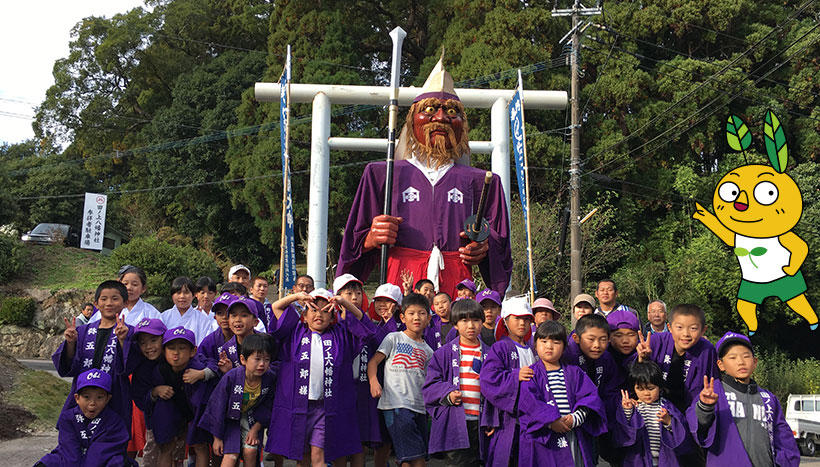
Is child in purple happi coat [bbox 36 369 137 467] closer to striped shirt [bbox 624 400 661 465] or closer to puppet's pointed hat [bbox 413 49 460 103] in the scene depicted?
striped shirt [bbox 624 400 661 465]

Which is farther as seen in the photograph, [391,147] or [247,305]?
[391,147]

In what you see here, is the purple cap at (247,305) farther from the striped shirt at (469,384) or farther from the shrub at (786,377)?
the shrub at (786,377)

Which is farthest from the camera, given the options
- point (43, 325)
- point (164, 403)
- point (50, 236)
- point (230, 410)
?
point (50, 236)

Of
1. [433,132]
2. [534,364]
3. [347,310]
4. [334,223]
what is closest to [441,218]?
[433,132]

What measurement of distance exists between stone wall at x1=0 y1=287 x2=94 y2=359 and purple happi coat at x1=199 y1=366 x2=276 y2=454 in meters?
13.7

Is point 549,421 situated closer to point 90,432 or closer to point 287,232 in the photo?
point 90,432

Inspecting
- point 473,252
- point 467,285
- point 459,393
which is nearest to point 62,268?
point 473,252

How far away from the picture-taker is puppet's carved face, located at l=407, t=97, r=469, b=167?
7.38 meters

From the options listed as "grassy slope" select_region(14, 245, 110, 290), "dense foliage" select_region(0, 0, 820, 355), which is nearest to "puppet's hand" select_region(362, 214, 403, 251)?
"dense foliage" select_region(0, 0, 820, 355)

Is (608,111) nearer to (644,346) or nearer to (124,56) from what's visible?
(644,346)

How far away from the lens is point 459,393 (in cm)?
436

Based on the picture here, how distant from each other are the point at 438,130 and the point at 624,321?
10.4 ft

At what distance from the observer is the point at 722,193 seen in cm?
863

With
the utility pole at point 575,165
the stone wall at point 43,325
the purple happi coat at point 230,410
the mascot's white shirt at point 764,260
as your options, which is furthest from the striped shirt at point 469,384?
the stone wall at point 43,325
